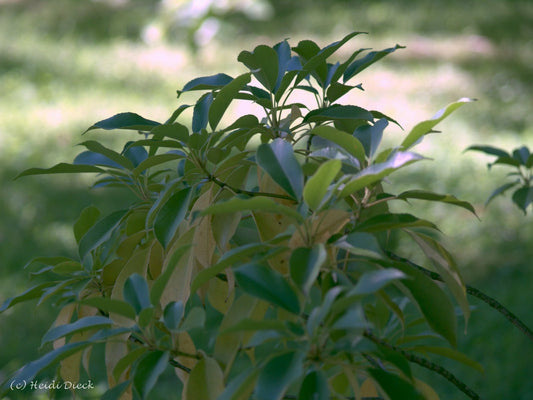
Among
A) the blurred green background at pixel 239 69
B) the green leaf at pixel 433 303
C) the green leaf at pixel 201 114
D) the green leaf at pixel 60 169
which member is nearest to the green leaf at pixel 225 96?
the green leaf at pixel 201 114

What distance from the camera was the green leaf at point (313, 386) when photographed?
0.64 meters

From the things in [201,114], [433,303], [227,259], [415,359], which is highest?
[201,114]

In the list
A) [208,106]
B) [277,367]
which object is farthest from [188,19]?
[277,367]

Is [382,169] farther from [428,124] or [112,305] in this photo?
[112,305]

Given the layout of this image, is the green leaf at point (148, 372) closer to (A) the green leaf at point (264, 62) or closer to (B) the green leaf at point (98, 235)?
(B) the green leaf at point (98, 235)

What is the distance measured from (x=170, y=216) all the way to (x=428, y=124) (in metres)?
0.31

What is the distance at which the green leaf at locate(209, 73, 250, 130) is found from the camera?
0.83 m

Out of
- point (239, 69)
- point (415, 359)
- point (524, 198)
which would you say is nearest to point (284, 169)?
point (415, 359)

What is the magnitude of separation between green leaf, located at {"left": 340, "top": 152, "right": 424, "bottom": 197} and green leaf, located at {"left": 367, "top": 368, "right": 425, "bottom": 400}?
182 mm

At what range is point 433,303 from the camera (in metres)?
0.78

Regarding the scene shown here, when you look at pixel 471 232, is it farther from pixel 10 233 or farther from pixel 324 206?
pixel 324 206

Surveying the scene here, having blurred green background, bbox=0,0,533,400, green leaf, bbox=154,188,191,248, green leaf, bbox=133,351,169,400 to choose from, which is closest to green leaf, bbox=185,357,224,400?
green leaf, bbox=133,351,169,400

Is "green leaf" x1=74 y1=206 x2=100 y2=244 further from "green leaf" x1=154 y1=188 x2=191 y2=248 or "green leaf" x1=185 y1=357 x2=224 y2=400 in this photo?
"green leaf" x1=185 y1=357 x2=224 y2=400

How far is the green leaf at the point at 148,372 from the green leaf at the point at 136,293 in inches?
2.1
